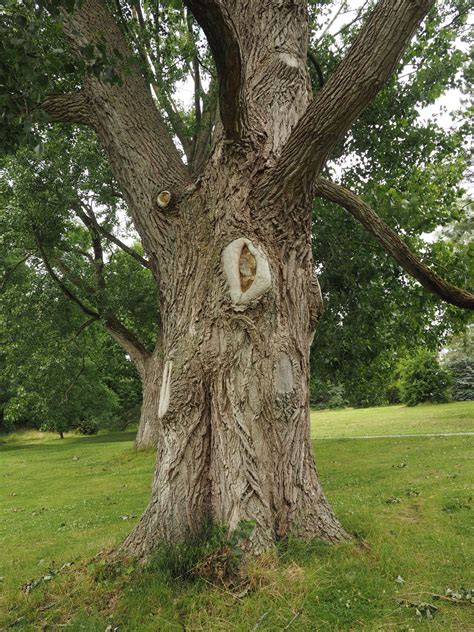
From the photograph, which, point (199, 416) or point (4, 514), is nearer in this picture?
point (199, 416)

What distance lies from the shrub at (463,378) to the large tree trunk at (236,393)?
93.7 feet

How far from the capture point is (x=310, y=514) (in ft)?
12.7

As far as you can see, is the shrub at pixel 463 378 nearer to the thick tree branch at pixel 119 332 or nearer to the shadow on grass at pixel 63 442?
the shadow on grass at pixel 63 442

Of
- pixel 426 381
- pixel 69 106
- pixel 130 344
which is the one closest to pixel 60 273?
pixel 130 344

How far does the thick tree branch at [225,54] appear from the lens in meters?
2.78

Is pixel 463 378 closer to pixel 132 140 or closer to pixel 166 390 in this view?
pixel 166 390

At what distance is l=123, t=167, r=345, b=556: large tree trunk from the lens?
3.74 metres

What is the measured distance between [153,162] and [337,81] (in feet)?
6.55

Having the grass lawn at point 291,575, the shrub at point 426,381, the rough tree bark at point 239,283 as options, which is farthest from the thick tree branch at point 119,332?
the shrub at point 426,381

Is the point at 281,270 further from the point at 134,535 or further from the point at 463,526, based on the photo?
the point at 463,526

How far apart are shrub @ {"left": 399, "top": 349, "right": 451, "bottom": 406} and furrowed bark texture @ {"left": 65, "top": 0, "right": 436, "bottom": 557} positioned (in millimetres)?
26744

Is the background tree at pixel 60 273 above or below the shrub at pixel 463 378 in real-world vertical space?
above

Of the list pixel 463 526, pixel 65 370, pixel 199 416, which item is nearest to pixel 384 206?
pixel 463 526

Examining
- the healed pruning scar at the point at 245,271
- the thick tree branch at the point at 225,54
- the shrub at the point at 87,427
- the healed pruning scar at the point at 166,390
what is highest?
the thick tree branch at the point at 225,54
